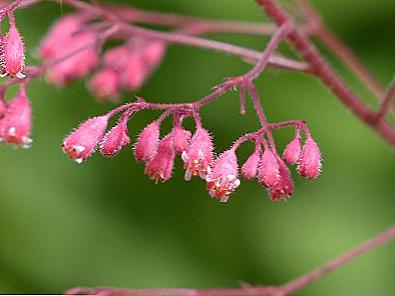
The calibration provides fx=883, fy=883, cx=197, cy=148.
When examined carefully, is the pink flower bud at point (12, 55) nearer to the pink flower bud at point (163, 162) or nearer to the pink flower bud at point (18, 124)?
the pink flower bud at point (18, 124)

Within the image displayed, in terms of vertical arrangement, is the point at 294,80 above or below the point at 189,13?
below

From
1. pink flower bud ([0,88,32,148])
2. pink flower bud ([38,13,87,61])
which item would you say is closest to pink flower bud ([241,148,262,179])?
pink flower bud ([0,88,32,148])

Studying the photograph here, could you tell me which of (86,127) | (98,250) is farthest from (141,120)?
(86,127)

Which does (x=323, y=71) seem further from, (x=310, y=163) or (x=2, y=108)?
(x=2, y=108)

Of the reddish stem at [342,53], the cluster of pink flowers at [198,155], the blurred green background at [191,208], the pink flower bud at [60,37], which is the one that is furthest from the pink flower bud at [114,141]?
the blurred green background at [191,208]

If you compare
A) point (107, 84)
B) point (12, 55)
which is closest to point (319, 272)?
point (107, 84)

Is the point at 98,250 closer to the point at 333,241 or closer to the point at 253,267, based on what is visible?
the point at 253,267

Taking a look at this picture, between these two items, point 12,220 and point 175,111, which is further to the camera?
point 12,220
